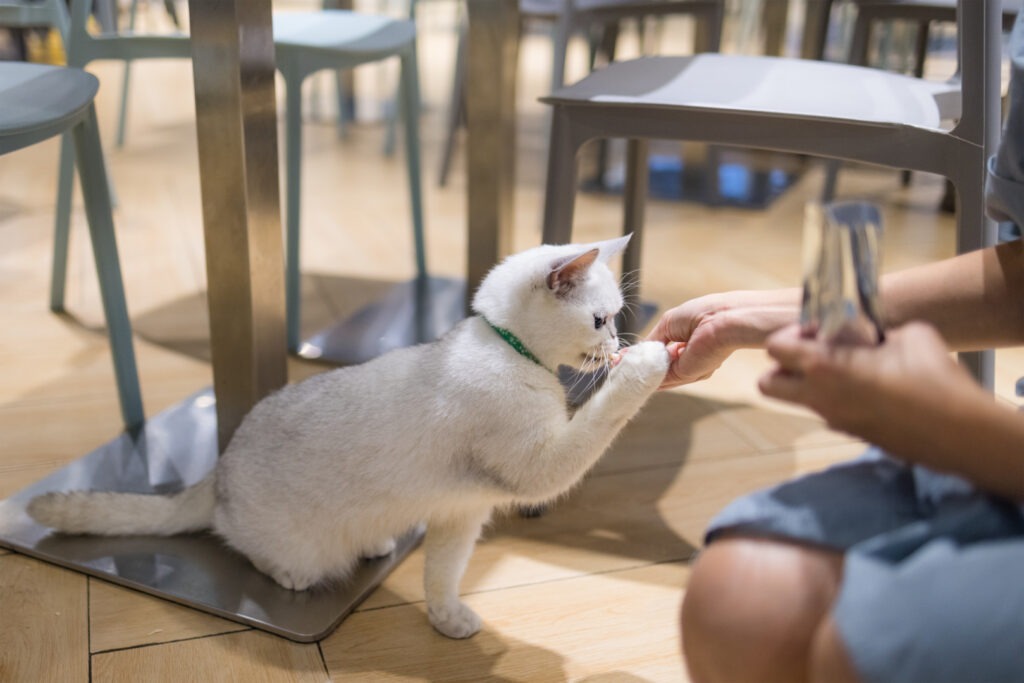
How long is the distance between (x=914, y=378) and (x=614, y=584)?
630 mm

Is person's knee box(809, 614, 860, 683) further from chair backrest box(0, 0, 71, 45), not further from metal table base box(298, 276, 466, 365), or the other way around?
chair backrest box(0, 0, 71, 45)

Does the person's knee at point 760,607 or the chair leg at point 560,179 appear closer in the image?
the person's knee at point 760,607

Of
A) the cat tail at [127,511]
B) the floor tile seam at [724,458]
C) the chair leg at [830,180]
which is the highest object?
the chair leg at [830,180]

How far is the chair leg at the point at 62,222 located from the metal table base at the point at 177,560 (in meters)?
0.55

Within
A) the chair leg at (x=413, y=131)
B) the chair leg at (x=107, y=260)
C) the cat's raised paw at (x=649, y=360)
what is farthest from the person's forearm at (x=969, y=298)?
the chair leg at (x=413, y=131)

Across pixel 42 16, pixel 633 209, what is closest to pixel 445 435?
pixel 633 209

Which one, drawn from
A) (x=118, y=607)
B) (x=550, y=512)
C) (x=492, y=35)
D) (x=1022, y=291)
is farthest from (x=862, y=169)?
(x=118, y=607)

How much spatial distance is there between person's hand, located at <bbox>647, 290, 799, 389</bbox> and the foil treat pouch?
0.26m

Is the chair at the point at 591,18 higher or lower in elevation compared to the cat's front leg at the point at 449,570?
higher

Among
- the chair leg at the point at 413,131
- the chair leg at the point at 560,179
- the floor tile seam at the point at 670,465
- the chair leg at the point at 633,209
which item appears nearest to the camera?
the chair leg at the point at 560,179

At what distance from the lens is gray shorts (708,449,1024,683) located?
49cm

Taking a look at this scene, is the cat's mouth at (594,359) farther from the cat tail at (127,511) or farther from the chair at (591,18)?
the chair at (591,18)

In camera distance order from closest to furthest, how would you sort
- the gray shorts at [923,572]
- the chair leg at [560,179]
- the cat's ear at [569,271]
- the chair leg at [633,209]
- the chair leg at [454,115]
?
the gray shorts at [923,572], the cat's ear at [569,271], the chair leg at [560,179], the chair leg at [633,209], the chair leg at [454,115]

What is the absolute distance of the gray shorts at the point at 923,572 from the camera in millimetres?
488
